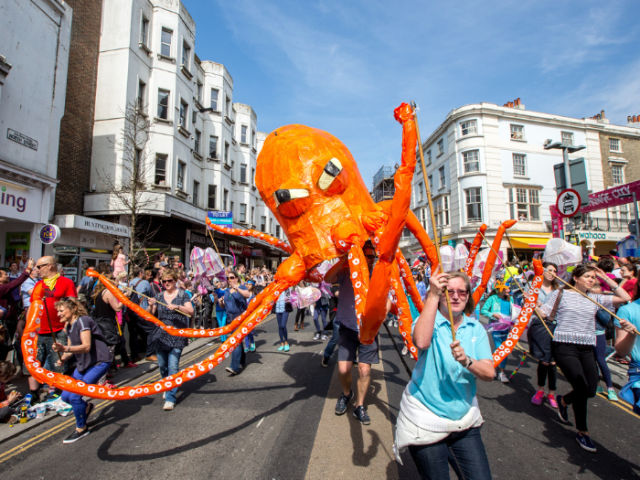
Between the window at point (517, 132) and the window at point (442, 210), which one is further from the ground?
the window at point (517, 132)

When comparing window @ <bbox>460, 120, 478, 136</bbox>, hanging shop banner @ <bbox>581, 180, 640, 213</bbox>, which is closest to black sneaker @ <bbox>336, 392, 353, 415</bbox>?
hanging shop banner @ <bbox>581, 180, 640, 213</bbox>

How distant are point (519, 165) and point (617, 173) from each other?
8.13 meters

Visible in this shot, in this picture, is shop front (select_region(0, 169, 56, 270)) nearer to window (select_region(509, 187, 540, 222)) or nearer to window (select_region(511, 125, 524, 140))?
window (select_region(509, 187, 540, 222))

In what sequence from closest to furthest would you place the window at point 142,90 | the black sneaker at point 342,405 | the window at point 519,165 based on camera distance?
the black sneaker at point 342,405, the window at point 142,90, the window at point 519,165

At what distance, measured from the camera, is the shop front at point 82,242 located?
1213 centimetres

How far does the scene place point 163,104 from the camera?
16328 millimetres

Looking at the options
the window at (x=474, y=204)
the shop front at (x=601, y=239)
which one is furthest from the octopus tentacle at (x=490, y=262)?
the shop front at (x=601, y=239)

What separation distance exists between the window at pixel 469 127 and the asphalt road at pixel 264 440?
2303cm

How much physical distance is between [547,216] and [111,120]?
2739cm

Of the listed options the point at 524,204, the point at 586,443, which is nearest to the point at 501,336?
the point at 586,443

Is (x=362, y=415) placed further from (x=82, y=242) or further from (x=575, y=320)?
(x=82, y=242)

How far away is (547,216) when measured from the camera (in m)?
24.4

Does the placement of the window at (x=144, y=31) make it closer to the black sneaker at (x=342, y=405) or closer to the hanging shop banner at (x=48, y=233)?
the hanging shop banner at (x=48, y=233)

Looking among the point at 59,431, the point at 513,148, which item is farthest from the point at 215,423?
the point at 513,148
